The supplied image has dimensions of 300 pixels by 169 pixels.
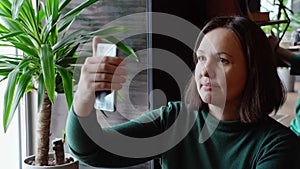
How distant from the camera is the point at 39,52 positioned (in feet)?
5.87

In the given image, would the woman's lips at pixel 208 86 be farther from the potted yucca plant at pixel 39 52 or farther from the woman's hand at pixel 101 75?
the potted yucca plant at pixel 39 52

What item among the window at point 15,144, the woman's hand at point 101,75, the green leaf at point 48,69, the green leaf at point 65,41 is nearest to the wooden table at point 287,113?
the green leaf at point 65,41

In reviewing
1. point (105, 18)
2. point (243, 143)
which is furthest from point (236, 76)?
point (105, 18)

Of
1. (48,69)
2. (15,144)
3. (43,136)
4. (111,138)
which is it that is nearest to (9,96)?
(48,69)

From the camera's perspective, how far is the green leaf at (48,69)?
1.61 meters

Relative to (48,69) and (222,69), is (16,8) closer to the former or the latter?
(48,69)

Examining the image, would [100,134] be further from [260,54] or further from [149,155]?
[260,54]

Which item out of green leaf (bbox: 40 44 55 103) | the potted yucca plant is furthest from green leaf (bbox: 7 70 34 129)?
green leaf (bbox: 40 44 55 103)

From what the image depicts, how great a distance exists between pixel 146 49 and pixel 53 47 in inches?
20.0

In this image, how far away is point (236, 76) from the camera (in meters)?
1.16

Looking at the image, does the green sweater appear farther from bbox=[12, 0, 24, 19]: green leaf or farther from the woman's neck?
bbox=[12, 0, 24, 19]: green leaf

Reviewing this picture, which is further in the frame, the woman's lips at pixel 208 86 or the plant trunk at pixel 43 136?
the plant trunk at pixel 43 136

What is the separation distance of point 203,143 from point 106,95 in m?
0.41

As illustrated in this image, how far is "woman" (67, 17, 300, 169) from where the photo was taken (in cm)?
114
